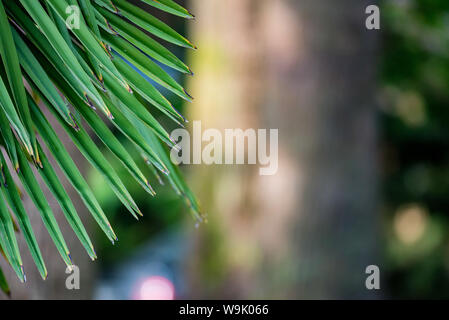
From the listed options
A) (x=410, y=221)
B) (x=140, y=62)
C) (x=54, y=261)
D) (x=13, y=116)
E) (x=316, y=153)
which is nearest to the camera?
(x=13, y=116)

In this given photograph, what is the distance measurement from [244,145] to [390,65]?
2475 mm

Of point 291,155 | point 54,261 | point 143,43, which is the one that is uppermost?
point 291,155

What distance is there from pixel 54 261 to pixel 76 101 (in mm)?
972

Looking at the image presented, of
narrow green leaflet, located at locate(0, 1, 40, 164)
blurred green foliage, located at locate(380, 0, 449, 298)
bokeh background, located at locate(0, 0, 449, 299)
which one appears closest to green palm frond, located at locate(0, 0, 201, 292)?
narrow green leaflet, located at locate(0, 1, 40, 164)

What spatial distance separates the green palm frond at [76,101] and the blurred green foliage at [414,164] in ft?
13.8

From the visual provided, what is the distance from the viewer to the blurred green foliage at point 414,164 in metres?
4.82

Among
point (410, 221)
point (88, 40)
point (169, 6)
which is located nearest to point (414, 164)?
point (410, 221)

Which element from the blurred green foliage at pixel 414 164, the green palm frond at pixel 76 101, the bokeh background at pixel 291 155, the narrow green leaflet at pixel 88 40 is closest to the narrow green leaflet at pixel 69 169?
the green palm frond at pixel 76 101

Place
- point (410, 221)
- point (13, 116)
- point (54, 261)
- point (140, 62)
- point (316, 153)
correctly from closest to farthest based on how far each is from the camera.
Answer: point (13, 116), point (140, 62), point (54, 261), point (316, 153), point (410, 221)

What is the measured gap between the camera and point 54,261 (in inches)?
58.1

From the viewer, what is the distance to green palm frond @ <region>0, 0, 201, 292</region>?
0.56 meters

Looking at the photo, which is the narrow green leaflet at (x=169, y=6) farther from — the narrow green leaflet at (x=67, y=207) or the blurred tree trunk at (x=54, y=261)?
the blurred tree trunk at (x=54, y=261)

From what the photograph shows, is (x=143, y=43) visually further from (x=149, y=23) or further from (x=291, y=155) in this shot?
(x=291, y=155)

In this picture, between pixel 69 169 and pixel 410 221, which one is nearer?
pixel 69 169
